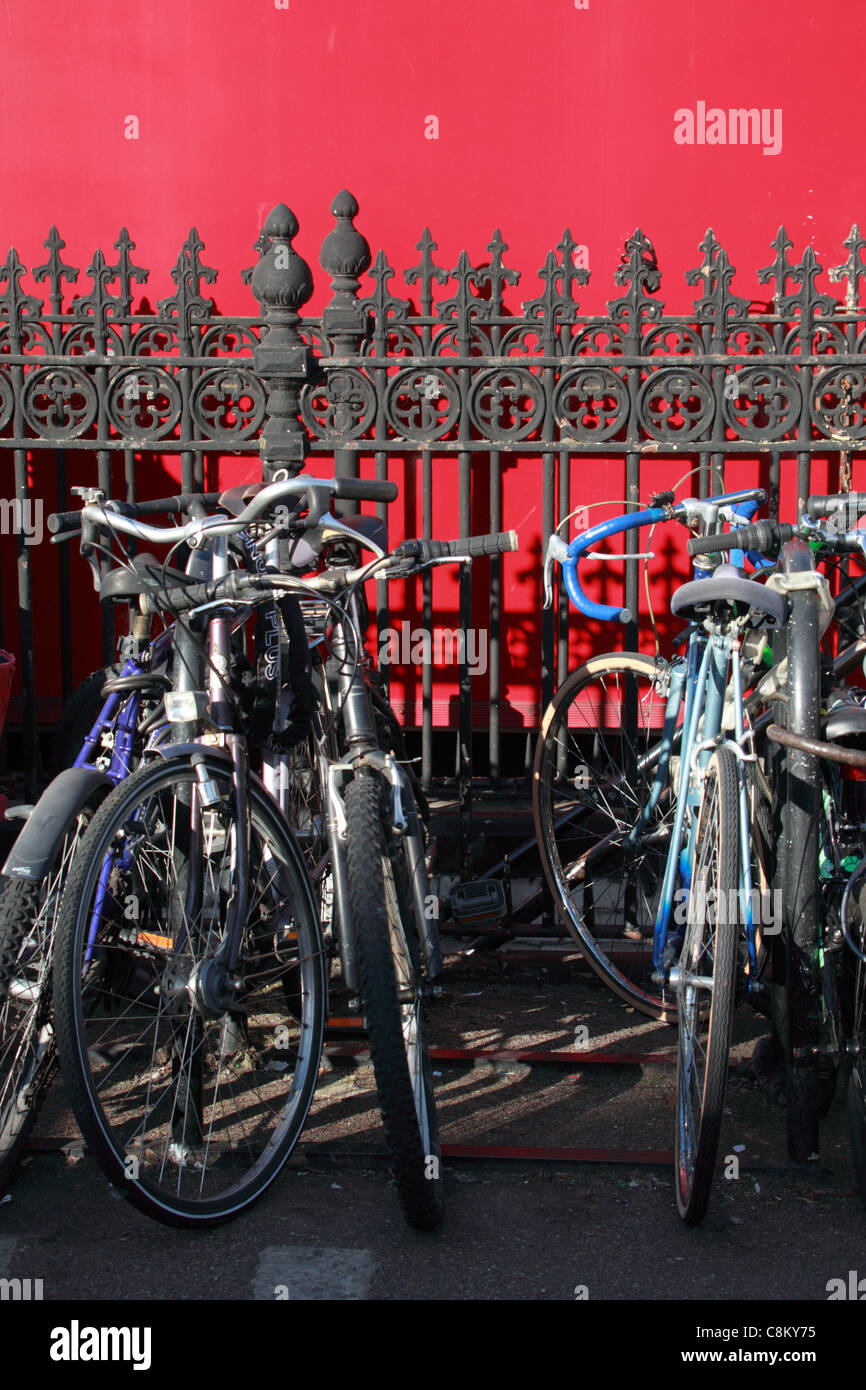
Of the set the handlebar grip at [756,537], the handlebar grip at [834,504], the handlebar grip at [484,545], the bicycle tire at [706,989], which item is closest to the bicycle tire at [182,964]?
the handlebar grip at [484,545]

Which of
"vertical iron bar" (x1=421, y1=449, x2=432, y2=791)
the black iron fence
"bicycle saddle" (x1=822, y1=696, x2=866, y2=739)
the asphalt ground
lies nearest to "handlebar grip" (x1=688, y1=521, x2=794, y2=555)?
"bicycle saddle" (x1=822, y1=696, x2=866, y2=739)

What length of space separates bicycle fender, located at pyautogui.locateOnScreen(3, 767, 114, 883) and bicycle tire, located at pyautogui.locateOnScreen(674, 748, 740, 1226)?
1.43 m

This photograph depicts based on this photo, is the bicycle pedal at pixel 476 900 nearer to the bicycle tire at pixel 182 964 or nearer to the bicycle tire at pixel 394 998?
the bicycle tire at pixel 182 964

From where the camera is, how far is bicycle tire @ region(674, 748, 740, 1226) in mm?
2756

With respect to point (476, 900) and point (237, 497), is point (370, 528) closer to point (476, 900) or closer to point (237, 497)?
point (237, 497)

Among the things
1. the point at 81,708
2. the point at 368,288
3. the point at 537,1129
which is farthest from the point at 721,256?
the point at 537,1129

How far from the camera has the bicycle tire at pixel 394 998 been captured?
2721mm

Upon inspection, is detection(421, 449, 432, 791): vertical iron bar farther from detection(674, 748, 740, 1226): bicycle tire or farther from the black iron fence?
detection(674, 748, 740, 1226): bicycle tire

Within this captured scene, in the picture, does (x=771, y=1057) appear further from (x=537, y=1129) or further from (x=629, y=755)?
(x=629, y=755)

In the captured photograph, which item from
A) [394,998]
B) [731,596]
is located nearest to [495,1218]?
[394,998]

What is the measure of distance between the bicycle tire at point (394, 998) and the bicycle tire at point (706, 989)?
585 mm

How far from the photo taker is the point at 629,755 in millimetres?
4309

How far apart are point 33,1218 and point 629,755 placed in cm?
233
